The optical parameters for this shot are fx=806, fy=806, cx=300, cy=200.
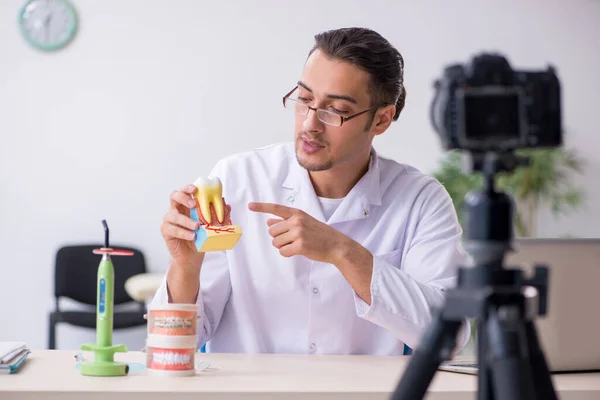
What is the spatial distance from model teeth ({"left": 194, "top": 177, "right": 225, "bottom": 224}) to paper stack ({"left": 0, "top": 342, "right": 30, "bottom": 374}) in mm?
449

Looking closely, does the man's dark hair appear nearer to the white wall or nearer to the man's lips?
the man's lips

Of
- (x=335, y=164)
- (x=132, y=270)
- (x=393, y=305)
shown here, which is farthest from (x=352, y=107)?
(x=132, y=270)

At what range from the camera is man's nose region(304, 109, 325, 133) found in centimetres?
201

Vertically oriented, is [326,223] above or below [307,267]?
above

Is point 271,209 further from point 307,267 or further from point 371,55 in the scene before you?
point 371,55

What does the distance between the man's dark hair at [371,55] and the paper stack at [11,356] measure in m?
1.04

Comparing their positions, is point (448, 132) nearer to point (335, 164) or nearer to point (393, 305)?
point (393, 305)

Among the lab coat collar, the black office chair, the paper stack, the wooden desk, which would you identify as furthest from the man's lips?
the black office chair

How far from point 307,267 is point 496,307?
4.34ft

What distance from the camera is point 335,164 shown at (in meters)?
2.08

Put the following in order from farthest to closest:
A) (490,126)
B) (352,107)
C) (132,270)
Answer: (132,270)
(352,107)
(490,126)

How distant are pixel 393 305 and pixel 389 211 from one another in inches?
15.7

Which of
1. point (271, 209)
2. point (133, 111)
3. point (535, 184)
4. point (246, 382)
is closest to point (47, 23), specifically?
point (133, 111)

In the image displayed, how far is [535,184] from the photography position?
4980 millimetres
